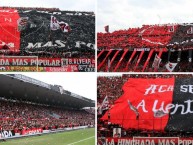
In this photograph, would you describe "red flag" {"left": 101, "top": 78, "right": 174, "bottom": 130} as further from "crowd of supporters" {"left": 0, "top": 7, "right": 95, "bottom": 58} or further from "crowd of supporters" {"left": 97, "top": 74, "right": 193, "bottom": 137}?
"crowd of supporters" {"left": 0, "top": 7, "right": 95, "bottom": 58}

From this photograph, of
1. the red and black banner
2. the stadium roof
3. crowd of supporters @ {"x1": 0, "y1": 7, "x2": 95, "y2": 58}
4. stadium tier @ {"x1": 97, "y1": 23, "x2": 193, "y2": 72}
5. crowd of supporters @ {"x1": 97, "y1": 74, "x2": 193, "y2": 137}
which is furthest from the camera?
the stadium roof

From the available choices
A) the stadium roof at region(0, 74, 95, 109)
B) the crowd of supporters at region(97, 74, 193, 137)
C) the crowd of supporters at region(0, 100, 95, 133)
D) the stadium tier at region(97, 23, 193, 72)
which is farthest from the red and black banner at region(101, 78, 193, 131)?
the crowd of supporters at region(0, 100, 95, 133)

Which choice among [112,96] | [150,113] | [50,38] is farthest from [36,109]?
[150,113]

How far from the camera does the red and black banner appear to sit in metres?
11.9

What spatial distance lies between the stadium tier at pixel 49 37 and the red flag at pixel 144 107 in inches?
89.2

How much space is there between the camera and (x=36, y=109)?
75.1 ft

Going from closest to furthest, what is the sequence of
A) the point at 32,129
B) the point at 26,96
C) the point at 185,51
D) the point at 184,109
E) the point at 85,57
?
the point at 184,109, the point at 85,57, the point at 185,51, the point at 32,129, the point at 26,96

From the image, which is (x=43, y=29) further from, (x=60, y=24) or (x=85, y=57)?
(x=85, y=57)

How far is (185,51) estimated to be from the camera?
48.9 ft

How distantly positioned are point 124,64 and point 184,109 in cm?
364

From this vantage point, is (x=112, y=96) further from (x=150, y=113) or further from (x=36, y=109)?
(x=36, y=109)

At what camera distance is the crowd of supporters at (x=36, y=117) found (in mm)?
17139

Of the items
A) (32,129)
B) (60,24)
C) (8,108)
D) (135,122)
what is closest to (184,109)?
(135,122)

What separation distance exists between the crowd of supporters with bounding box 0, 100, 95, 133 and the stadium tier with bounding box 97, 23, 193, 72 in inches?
209
